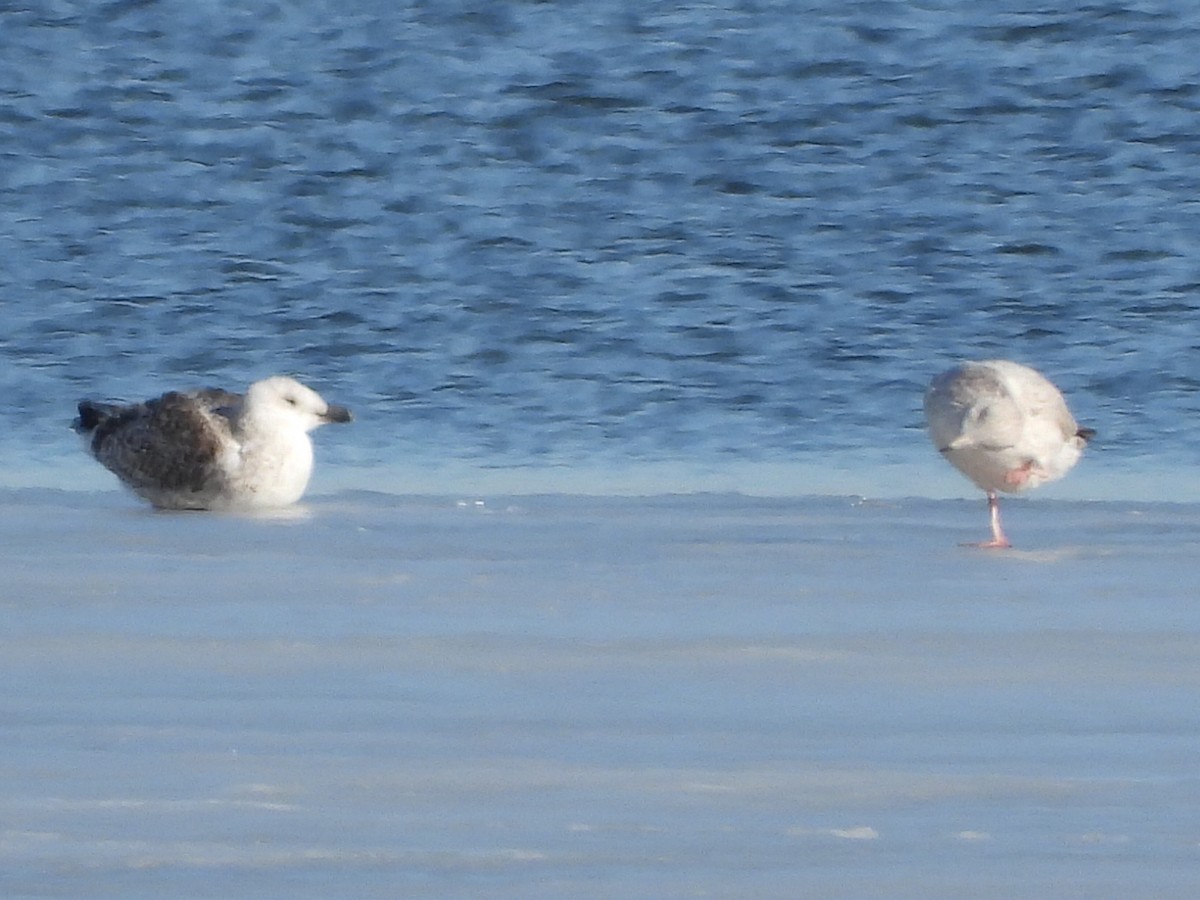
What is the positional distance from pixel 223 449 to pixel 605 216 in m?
6.50

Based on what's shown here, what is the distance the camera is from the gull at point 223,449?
919cm

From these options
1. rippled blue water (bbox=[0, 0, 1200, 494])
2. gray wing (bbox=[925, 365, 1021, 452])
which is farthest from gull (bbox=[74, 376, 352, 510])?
gray wing (bbox=[925, 365, 1021, 452])

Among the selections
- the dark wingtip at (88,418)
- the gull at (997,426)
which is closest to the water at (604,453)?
the gull at (997,426)

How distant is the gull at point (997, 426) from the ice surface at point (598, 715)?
34cm

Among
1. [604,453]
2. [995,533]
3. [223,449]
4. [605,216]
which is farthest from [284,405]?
[605,216]

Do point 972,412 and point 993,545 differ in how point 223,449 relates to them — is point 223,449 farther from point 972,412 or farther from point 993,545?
point 993,545

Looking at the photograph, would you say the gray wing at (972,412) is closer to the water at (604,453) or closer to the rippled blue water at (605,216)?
the water at (604,453)

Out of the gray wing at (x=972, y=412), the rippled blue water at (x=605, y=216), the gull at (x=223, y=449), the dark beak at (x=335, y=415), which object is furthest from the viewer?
the rippled blue water at (x=605, y=216)

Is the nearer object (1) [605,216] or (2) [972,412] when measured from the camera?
(2) [972,412]

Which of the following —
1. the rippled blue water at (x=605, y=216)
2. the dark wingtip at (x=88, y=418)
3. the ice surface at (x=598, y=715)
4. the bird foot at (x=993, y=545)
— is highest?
the rippled blue water at (x=605, y=216)

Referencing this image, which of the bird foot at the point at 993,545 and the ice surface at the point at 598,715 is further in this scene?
the bird foot at the point at 993,545

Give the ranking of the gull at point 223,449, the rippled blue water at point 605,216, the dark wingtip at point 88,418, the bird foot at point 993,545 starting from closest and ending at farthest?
the bird foot at point 993,545
the gull at point 223,449
the dark wingtip at point 88,418
the rippled blue water at point 605,216

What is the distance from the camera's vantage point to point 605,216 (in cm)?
1545

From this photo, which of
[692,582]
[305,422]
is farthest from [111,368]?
[692,582]
